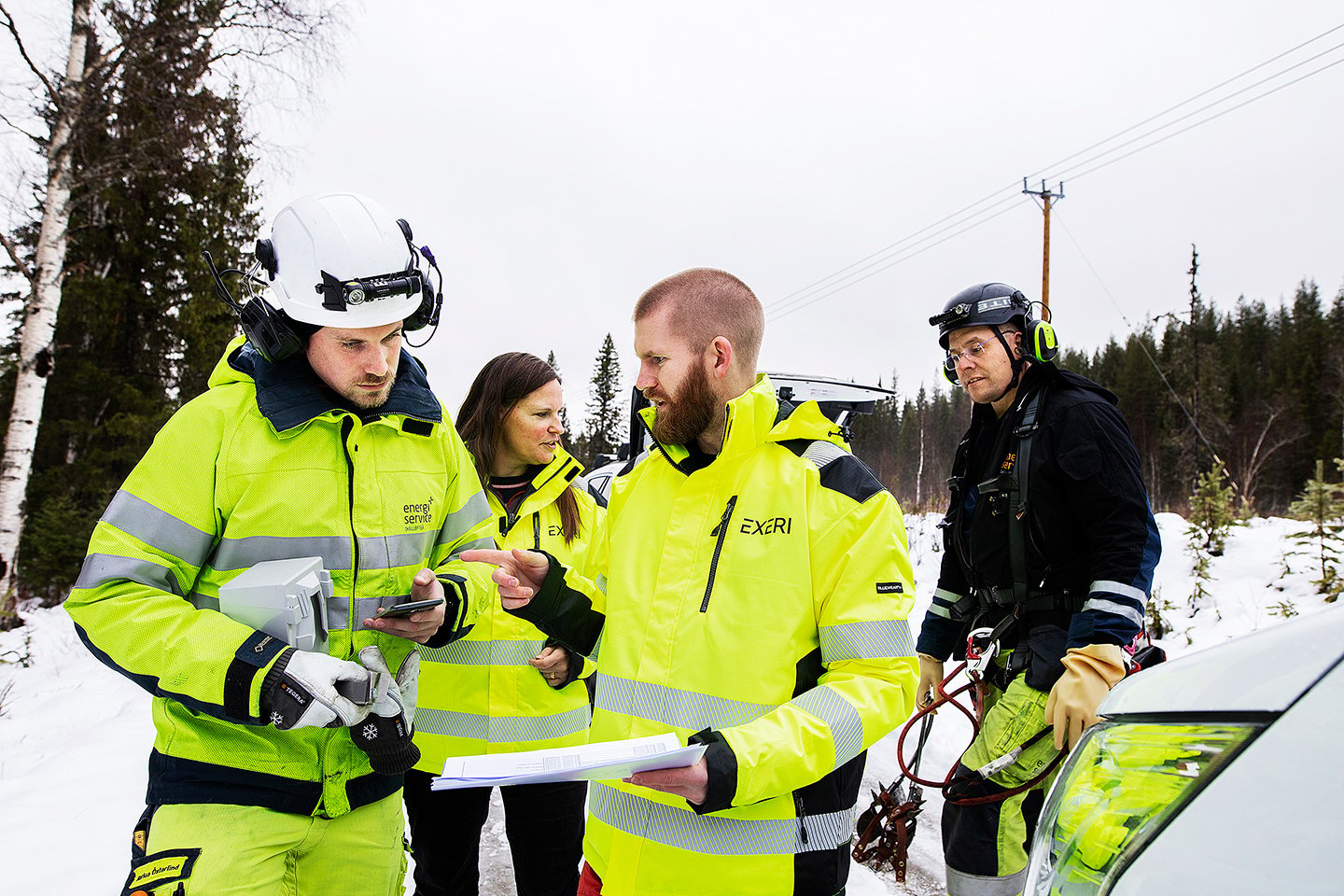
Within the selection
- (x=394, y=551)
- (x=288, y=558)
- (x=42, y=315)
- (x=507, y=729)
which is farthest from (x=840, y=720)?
(x=42, y=315)

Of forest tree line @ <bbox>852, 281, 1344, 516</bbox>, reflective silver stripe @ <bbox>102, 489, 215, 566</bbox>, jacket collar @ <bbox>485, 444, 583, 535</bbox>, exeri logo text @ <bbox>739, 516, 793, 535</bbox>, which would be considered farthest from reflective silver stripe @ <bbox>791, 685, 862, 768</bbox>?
forest tree line @ <bbox>852, 281, 1344, 516</bbox>

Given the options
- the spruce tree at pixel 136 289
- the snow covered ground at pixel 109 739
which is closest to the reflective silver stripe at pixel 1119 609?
the snow covered ground at pixel 109 739

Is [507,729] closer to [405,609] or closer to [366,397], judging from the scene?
[405,609]

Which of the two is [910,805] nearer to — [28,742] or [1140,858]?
[1140,858]

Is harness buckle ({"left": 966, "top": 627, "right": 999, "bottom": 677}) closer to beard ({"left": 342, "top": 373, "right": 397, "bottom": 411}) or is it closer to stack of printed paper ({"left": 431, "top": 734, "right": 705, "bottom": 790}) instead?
stack of printed paper ({"left": 431, "top": 734, "right": 705, "bottom": 790})

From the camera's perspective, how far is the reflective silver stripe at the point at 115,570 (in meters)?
1.66

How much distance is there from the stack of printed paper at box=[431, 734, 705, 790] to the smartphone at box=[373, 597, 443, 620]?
0.57 metres

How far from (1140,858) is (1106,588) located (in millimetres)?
1791

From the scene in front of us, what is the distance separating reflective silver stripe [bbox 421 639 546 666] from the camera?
9.57 ft

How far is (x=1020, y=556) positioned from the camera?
108 inches

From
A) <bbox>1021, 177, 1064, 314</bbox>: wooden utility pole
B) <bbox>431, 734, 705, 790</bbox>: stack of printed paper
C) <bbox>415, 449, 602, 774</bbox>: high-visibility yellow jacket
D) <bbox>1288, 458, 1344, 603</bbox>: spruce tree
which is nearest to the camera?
<bbox>431, 734, 705, 790</bbox>: stack of printed paper

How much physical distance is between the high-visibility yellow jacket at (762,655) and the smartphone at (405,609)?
0.48 meters

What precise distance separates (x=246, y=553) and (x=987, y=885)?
262 centimetres

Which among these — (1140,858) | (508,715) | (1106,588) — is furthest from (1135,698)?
(508,715)
